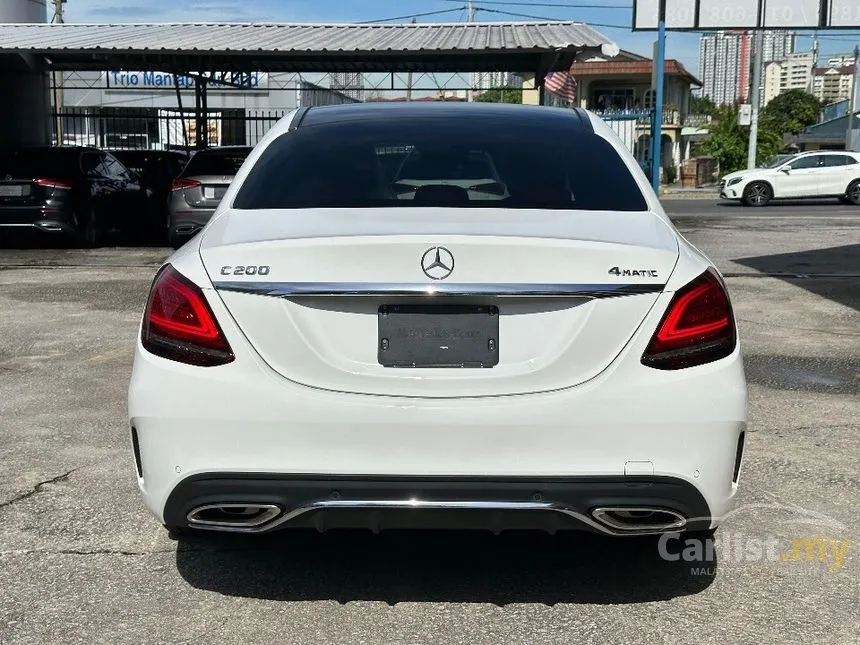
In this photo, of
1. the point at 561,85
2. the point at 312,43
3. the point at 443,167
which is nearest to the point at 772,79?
the point at 561,85

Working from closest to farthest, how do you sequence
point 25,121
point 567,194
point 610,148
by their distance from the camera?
1. point 567,194
2. point 610,148
3. point 25,121

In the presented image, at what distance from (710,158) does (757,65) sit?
10.5 metres

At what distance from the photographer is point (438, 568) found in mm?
3834

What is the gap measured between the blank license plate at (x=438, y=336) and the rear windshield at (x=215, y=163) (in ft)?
37.4

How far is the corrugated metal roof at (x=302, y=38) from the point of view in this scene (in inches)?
688

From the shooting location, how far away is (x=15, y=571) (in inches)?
150

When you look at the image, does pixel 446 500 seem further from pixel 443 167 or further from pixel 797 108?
pixel 797 108

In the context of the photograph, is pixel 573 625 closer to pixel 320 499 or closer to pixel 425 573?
pixel 425 573

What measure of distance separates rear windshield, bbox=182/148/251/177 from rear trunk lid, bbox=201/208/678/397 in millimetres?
11330

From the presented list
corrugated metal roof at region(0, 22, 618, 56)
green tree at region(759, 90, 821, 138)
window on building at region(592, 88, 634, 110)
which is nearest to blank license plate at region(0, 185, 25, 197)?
corrugated metal roof at region(0, 22, 618, 56)

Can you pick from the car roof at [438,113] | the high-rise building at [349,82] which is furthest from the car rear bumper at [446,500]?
the high-rise building at [349,82]

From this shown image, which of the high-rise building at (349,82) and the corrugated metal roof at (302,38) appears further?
the high-rise building at (349,82)

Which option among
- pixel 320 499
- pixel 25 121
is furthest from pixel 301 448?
pixel 25 121

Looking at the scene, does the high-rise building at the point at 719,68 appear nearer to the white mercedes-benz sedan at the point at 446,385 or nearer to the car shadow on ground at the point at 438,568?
the car shadow on ground at the point at 438,568
